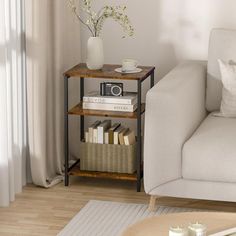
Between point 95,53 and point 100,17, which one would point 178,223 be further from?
point 100,17

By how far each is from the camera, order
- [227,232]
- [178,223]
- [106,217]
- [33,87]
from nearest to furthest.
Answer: [227,232] → [178,223] → [106,217] → [33,87]

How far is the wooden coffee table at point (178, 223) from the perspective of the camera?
2.97 metres

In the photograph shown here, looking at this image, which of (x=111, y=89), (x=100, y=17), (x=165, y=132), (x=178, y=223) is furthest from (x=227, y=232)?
(x=100, y=17)

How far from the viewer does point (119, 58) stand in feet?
16.5

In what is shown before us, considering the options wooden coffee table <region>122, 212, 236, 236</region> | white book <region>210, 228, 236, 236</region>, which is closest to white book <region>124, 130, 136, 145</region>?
wooden coffee table <region>122, 212, 236, 236</region>

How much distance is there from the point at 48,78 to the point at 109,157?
60 cm

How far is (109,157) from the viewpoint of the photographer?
15.2 ft

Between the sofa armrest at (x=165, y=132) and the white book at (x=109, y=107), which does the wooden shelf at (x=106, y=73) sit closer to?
the white book at (x=109, y=107)

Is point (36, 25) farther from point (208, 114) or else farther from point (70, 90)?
point (208, 114)

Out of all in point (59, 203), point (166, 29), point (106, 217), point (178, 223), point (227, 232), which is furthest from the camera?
point (166, 29)

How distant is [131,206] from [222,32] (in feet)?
3.84

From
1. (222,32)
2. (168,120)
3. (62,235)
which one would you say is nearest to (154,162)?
(168,120)

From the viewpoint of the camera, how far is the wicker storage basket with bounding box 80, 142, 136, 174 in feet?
15.1

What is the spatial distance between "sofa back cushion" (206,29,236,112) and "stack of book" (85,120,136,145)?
1.72 ft
